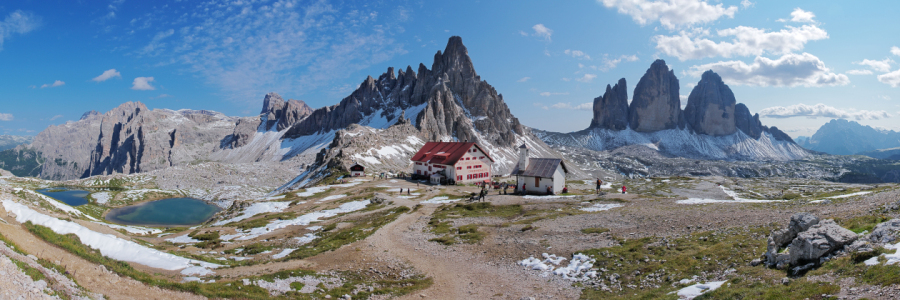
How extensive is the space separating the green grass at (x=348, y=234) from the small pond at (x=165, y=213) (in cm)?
8107

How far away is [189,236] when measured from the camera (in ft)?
157

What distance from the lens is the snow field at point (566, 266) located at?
2275 centimetres

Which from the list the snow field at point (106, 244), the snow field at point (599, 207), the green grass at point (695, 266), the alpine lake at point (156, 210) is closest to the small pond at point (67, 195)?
the alpine lake at point (156, 210)

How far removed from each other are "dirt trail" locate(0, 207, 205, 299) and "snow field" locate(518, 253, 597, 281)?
755 inches

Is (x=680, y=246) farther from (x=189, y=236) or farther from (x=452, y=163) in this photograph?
(x=452, y=163)

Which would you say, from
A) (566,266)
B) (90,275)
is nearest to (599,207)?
(566,266)

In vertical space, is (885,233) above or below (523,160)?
below

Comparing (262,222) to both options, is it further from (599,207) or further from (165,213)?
(165,213)

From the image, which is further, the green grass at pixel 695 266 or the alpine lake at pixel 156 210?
the alpine lake at pixel 156 210

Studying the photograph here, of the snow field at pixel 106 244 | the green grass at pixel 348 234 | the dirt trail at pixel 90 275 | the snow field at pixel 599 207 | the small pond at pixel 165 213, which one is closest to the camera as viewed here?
the dirt trail at pixel 90 275

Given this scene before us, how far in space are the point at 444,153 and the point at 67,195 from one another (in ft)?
508

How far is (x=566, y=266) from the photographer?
24.5 metres

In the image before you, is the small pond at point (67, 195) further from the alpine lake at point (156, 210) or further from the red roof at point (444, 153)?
the red roof at point (444, 153)

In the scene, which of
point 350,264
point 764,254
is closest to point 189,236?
point 350,264
